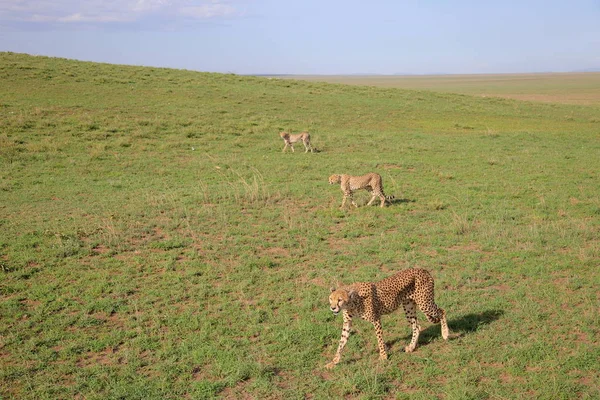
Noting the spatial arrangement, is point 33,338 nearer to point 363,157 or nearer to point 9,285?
point 9,285

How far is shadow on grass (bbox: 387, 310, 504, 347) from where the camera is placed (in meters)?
6.15

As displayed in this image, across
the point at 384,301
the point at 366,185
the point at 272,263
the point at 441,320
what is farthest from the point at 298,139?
the point at 384,301

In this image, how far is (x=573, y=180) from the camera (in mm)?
14078

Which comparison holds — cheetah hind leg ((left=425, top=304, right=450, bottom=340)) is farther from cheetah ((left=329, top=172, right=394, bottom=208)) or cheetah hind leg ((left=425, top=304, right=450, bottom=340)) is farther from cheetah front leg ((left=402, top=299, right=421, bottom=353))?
cheetah ((left=329, top=172, right=394, bottom=208))

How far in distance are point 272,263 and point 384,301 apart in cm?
314

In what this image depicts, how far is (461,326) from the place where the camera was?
6.39 m

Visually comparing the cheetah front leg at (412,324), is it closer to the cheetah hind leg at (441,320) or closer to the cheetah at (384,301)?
the cheetah at (384,301)

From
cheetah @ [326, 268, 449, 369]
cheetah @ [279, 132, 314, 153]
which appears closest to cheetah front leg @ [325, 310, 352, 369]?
cheetah @ [326, 268, 449, 369]

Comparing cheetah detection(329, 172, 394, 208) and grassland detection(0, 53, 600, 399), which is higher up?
cheetah detection(329, 172, 394, 208)

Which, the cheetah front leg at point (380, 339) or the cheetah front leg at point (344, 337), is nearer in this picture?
the cheetah front leg at point (344, 337)

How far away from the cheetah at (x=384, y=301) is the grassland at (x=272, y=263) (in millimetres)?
270

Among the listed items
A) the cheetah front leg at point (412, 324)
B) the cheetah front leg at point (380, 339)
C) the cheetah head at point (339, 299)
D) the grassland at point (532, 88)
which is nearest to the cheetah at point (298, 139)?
the cheetah front leg at point (412, 324)

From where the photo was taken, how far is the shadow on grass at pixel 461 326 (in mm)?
6152

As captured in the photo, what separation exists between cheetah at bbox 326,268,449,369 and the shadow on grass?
0.69ft
